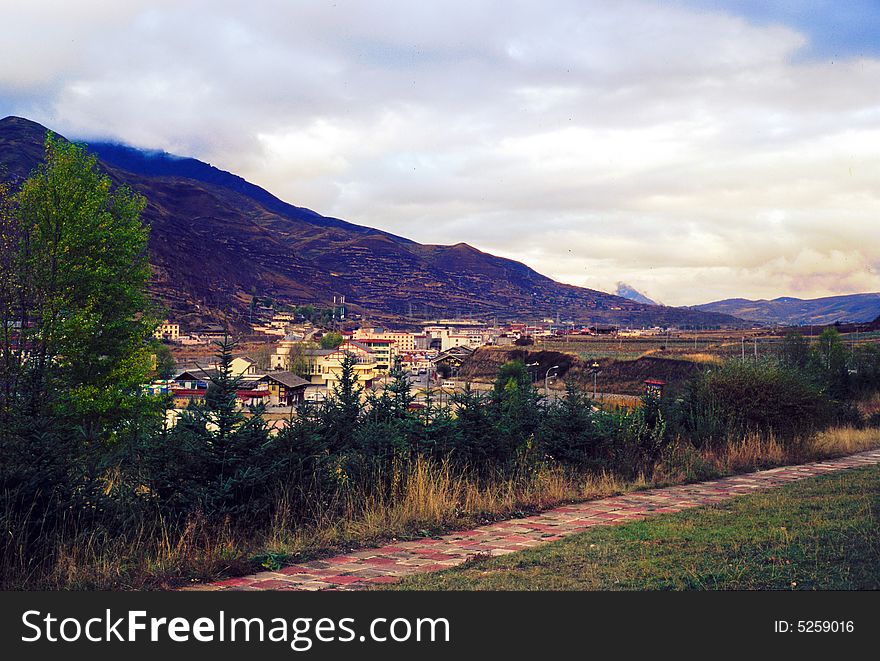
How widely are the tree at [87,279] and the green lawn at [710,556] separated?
1735 centimetres

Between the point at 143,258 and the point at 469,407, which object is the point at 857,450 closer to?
the point at 469,407

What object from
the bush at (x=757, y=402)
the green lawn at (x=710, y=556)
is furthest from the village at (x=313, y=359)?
the bush at (x=757, y=402)

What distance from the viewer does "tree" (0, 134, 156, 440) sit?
20.6 metres

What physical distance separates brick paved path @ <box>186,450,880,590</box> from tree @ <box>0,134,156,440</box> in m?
16.3

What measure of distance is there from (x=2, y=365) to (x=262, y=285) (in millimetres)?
155772

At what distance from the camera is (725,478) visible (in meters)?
8.62

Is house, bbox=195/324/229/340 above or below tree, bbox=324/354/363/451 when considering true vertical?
above

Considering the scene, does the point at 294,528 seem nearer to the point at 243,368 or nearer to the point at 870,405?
the point at 870,405

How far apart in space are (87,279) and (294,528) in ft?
68.1

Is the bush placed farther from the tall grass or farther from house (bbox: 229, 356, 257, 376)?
house (bbox: 229, 356, 257, 376)

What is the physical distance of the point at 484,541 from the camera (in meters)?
5.33

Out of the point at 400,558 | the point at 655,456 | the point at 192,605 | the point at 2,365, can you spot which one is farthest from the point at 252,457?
the point at 2,365

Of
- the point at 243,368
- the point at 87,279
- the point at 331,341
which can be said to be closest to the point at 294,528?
the point at 87,279

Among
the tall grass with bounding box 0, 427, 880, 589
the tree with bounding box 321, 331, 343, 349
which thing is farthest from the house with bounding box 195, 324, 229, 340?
the tall grass with bounding box 0, 427, 880, 589
